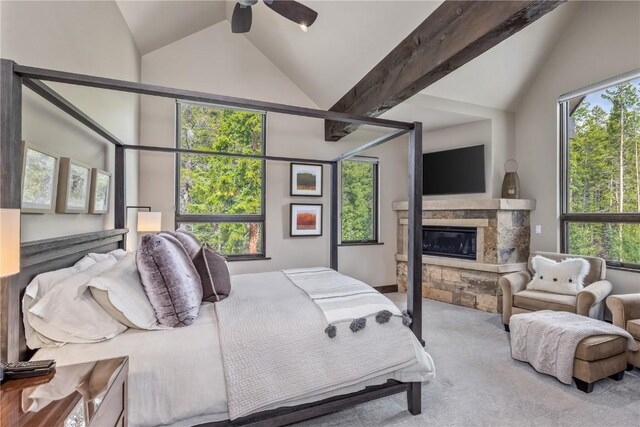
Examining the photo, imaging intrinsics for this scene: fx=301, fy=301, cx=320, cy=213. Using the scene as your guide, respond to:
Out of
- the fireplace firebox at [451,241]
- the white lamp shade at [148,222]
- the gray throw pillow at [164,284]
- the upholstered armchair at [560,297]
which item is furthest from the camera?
the fireplace firebox at [451,241]

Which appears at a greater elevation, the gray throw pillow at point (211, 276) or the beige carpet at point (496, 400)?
the gray throw pillow at point (211, 276)

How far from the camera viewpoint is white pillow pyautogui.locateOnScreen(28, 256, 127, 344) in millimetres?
1387

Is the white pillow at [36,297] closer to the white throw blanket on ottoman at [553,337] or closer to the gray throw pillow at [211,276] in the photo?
the gray throw pillow at [211,276]

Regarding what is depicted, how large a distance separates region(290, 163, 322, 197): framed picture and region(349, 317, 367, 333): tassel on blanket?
281 centimetres

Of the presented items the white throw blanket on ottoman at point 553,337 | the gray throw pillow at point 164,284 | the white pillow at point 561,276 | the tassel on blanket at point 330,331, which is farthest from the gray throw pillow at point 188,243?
the white pillow at point 561,276

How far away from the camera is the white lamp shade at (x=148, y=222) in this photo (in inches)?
124

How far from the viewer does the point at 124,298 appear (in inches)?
60.4

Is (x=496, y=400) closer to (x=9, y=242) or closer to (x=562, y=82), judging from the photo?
(x=9, y=242)

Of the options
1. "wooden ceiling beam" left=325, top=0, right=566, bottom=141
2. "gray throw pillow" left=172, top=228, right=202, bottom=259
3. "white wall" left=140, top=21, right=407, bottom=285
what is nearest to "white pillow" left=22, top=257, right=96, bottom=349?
"gray throw pillow" left=172, top=228, right=202, bottom=259

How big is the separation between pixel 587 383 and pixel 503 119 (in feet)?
11.5

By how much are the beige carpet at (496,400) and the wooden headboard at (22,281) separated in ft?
5.23

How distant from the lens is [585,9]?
3621 millimetres

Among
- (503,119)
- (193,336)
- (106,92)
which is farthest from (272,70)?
(193,336)

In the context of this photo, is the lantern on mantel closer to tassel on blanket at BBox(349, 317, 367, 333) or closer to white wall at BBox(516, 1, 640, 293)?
white wall at BBox(516, 1, 640, 293)
